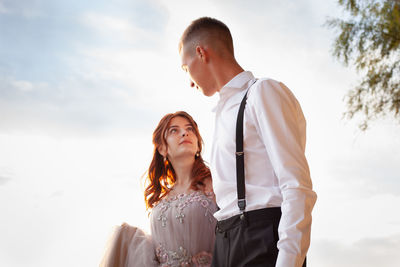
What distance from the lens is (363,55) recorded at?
21.8 ft

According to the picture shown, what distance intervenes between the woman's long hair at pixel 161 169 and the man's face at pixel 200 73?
1208 mm

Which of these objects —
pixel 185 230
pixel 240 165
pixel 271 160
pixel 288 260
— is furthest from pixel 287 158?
pixel 185 230

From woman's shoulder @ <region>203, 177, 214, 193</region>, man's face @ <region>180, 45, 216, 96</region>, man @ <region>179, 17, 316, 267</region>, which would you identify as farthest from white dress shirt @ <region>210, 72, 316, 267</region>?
woman's shoulder @ <region>203, 177, 214, 193</region>

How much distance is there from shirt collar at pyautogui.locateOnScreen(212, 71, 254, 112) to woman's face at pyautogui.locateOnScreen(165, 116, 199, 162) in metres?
1.28

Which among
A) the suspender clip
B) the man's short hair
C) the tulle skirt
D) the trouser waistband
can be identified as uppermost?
the man's short hair

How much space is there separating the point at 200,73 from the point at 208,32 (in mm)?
196

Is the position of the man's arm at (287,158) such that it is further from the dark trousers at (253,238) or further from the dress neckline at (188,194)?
the dress neckline at (188,194)

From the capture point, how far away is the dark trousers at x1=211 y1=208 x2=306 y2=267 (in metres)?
1.48

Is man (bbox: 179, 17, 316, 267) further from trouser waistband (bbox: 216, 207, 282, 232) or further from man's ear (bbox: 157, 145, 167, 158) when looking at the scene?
man's ear (bbox: 157, 145, 167, 158)

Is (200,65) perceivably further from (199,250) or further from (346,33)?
(346,33)

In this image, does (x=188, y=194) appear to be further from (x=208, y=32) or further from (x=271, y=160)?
(x=271, y=160)

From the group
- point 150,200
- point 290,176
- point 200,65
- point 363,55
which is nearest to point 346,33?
point 363,55

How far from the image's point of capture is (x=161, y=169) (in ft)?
10.6

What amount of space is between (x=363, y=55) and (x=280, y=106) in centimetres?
562
